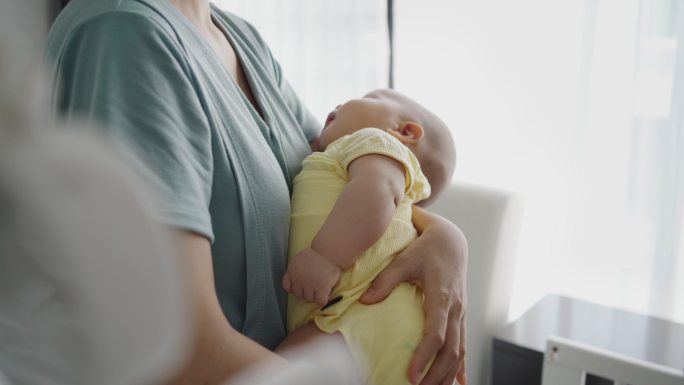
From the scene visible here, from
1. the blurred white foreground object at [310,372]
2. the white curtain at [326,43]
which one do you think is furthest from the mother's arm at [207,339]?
the white curtain at [326,43]

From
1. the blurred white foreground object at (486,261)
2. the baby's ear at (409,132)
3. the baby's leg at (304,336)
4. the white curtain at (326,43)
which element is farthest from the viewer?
the white curtain at (326,43)

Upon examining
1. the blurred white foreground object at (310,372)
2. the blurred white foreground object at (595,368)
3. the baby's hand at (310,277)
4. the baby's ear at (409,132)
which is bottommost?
the blurred white foreground object at (595,368)

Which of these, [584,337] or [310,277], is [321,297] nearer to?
[310,277]

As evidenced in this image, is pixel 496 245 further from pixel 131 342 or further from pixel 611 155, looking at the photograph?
pixel 131 342

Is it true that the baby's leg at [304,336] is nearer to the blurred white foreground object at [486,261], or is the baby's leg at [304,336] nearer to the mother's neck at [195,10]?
the mother's neck at [195,10]

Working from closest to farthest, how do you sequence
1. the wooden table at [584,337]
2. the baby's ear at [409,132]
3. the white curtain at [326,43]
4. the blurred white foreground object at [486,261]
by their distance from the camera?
the baby's ear at [409,132] → the wooden table at [584,337] → the blurred white foreground object at [486,261] → the white curtain at [326,43]

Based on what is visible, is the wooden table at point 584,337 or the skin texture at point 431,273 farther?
the wooden table at point 584,337

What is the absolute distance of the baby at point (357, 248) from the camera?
746mm

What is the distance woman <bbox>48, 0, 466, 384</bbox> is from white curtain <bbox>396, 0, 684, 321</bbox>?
1.07 m

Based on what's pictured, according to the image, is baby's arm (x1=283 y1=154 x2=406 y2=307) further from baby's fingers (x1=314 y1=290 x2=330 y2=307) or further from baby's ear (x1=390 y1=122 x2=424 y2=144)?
baby's ear (x1=390 y1=122 x2=424 y2=144)

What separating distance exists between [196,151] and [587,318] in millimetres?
1444

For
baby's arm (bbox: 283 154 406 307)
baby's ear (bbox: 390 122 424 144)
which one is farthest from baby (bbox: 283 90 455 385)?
baby's ear (bbox: 390 122 424 144)

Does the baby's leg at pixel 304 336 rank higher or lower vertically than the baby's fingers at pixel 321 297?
lower

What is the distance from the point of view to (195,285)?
49 cm
